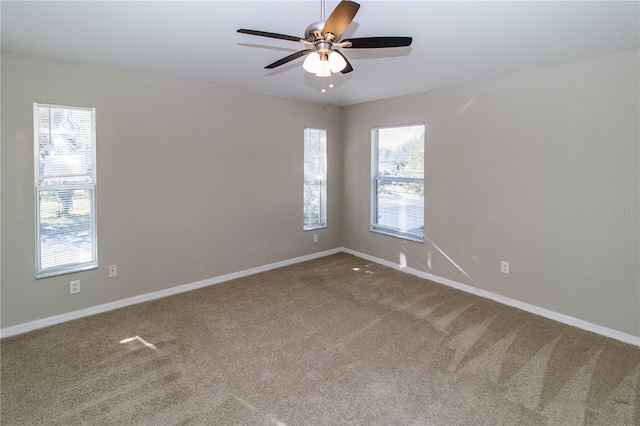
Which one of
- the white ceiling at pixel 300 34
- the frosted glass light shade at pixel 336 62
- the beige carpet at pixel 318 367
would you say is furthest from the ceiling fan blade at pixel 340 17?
the beige carpet at pixel 318 367

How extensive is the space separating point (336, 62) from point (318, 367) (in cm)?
206

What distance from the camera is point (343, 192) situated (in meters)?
5.70

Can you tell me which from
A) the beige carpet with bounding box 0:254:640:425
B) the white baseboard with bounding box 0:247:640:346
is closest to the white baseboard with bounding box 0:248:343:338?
the white baseboard with bounding box 0:247:640:346

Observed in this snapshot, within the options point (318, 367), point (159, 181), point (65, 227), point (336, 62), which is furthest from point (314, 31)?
point (65, 227)

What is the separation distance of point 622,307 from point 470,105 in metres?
2.36

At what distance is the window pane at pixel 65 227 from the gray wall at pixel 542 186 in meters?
3.73

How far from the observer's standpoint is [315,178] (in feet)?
17.7

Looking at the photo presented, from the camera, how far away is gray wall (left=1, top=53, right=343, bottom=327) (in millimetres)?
3031

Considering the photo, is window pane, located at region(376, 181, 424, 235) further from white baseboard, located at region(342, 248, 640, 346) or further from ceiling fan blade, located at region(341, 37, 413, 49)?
ceiling fan blade, located at region(341, 37, 413, 49)

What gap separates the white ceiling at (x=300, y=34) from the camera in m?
2.12

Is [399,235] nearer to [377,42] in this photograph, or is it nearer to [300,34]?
[300,34]

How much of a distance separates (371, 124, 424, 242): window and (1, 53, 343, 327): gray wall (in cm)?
110

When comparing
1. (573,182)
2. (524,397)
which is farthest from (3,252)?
(573,182)

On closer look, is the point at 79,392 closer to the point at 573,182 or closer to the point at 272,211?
the point at 272,211
